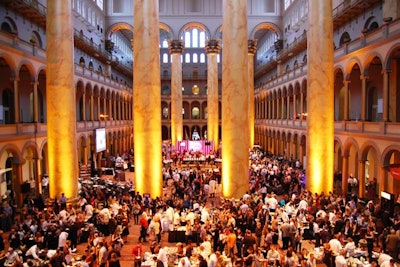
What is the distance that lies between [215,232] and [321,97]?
30.4 ft

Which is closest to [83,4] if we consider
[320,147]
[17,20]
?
[17,20]

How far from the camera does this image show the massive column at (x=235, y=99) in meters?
17.6

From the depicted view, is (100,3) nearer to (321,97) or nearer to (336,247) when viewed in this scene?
(321,97)

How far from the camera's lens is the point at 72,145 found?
63.0ft

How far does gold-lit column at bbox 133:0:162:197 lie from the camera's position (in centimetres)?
1892

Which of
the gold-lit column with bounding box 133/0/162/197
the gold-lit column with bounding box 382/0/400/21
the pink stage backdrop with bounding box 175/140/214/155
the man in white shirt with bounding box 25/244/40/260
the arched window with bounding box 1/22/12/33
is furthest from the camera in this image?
the pink stage backdrop with bounding box 175/140/214/155

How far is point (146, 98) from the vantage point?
18.9 meters

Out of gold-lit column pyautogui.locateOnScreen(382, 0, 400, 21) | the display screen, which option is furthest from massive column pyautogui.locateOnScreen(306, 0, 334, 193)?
the display screen

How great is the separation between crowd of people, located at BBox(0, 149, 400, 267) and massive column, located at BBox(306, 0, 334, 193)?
1.11m

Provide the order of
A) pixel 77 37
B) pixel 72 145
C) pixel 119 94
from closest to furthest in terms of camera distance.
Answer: pixel 72 145 < pixel 77 37 < pixel 119 94

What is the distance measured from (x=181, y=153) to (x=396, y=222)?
25.5m

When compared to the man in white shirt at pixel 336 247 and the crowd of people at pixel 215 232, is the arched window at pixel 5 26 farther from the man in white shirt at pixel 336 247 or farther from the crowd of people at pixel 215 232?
the man in white shirt at pixel 336 247

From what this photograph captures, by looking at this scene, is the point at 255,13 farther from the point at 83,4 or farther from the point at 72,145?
the point at 72,145

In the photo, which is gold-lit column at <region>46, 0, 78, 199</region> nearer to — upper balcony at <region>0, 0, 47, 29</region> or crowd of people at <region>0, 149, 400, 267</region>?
crowd of people at <region>0, 149, 400, 267</region>
